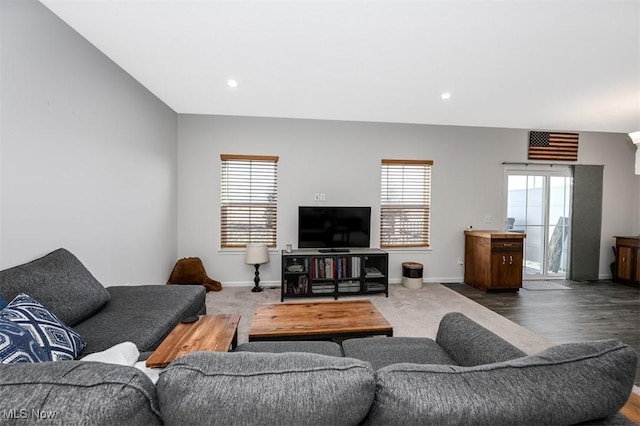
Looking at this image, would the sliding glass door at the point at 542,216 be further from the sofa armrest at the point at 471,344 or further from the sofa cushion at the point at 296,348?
the sofa cushion at the point at 296,348

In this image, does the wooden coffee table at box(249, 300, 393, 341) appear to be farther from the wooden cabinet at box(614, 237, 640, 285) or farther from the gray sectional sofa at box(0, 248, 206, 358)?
the wooden cabinet at box(614, 237, 640, 285)

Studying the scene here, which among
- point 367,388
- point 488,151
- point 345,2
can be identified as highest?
point 345,2

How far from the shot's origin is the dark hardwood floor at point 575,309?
2854mm

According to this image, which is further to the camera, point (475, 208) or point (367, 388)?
point (475, 208)

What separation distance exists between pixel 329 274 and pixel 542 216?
4.17 meters

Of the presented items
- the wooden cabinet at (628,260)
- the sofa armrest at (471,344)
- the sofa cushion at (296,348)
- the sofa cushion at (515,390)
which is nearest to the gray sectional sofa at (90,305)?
the sofa cushion at (296,348)

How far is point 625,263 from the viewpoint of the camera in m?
4.67

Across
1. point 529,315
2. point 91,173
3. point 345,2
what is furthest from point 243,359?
point 529,315

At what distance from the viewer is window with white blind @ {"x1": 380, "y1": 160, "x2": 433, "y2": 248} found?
4.59 m

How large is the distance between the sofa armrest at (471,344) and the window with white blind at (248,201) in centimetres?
318

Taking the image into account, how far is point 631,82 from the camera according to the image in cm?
289

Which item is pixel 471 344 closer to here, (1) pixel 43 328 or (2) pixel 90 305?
(1) pixel 43 328

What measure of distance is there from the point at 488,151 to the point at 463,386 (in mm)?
5026

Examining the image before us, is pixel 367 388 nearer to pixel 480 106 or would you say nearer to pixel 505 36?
pixel 505 36
